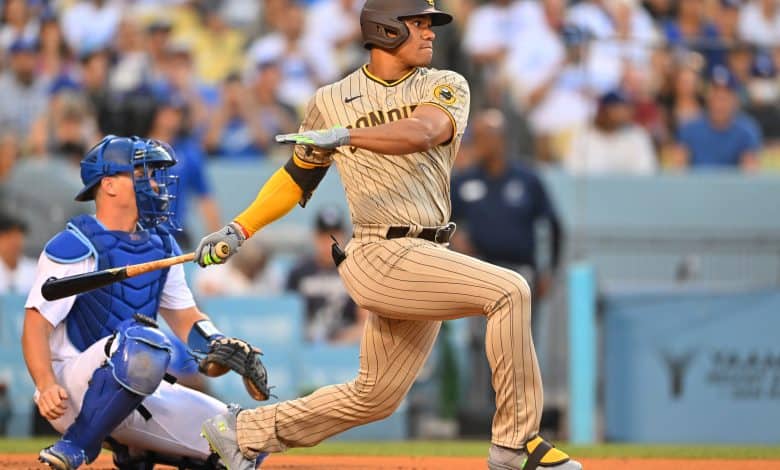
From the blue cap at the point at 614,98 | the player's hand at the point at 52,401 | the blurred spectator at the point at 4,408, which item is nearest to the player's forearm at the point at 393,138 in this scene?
the player's hand at the point at 52,401

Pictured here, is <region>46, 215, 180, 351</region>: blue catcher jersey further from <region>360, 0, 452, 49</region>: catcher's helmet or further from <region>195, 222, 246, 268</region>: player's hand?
<region>360, 0, 452, 49</region>: catcher's helmet

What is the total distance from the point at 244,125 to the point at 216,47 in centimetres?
139

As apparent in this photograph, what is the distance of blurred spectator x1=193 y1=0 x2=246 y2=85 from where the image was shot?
12125mm

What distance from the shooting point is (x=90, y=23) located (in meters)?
12.2

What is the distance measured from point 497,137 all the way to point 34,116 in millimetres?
3913

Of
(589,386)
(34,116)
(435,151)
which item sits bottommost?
(589,386)

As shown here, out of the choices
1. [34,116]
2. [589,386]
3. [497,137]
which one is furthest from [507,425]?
[34,116]

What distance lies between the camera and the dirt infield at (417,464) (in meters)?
6.09

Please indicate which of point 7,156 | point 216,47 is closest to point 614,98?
point 216,47

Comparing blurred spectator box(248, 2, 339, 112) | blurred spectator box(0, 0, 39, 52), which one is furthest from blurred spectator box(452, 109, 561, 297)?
blurred spectator box(0, 0, 39, 52)

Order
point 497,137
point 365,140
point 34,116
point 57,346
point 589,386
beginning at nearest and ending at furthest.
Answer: point 365,140 < point 57,346 < point 589,386 < point 497,137 < point 34,116

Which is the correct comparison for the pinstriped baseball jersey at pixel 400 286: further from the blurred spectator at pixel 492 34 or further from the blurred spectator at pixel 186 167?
the blurred spectator at pixel 492 34

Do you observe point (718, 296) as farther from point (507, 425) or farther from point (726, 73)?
point (507, 425)

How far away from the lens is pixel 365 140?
465 cm
